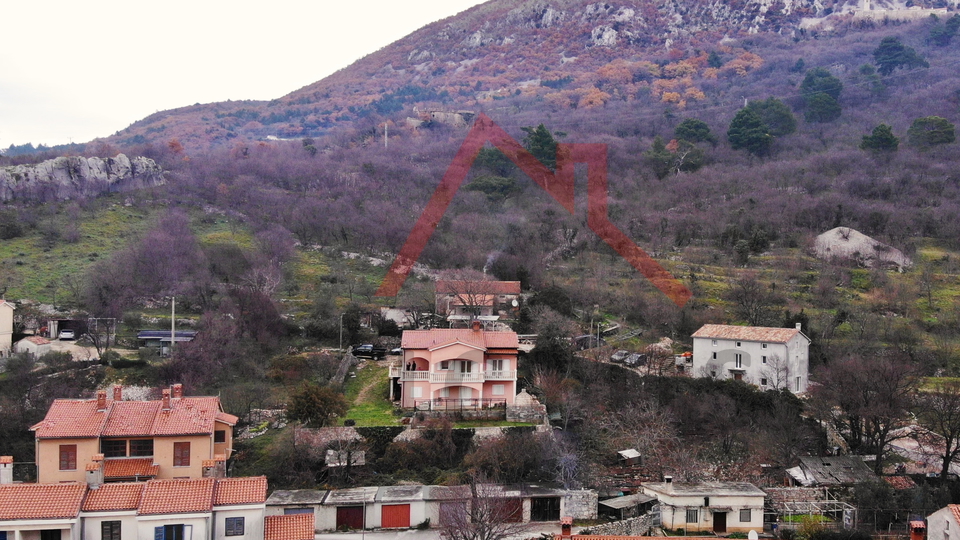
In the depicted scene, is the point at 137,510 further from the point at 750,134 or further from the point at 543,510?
the point at 750,134

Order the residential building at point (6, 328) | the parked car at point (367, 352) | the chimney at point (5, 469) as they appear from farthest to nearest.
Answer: the parked car at point (367, 352) → the residential building at point (6, 328) → the chimney at point (5, 469)

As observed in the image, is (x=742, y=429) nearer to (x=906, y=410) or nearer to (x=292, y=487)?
(x=906, y=410)

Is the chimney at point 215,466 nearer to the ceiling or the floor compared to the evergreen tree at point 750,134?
nearer to the floor

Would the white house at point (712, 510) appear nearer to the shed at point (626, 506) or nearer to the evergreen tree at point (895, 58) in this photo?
the shed at point (626, 506)

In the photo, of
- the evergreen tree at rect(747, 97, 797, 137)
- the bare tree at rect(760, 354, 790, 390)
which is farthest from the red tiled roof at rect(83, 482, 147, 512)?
the evergreen tree at rect(747, 97, 797, 137)

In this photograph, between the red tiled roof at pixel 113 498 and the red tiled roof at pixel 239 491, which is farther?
the red tiled roof at pixel 239 491

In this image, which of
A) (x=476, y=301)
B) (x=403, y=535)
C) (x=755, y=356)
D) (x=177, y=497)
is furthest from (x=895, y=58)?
(x=177, y=497)

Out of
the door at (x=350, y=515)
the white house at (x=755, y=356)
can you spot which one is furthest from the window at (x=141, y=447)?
the white house at (x=755, y=356)
